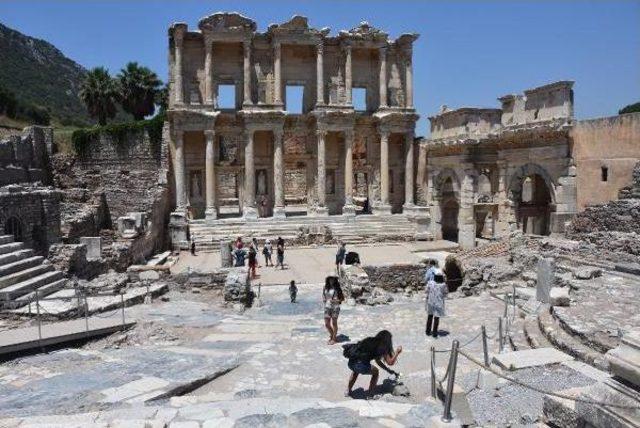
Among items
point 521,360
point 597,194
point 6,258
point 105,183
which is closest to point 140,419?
point 521,360

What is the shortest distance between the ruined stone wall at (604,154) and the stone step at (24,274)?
18.6 meters

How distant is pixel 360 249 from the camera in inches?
1112

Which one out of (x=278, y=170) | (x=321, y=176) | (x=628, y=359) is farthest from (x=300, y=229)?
(x=628, y=359)

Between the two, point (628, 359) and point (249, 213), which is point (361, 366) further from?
point (249, 213)

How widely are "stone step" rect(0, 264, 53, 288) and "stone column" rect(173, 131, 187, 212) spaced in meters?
15.9

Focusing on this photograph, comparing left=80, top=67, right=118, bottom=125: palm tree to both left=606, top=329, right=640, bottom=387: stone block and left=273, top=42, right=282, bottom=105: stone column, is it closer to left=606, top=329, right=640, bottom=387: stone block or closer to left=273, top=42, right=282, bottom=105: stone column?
left=273, top=42, right=282, bottom=105: stone column

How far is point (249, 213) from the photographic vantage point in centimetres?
3138

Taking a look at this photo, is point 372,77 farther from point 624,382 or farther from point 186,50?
point 624,382

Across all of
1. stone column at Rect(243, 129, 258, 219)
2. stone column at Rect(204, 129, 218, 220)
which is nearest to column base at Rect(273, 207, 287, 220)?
stone column at Rect(243, 129, 258, 219)

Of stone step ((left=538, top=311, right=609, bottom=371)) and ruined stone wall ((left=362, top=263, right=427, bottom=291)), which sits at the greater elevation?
stone step ((left=538, top=311, right=609, bottom=371))

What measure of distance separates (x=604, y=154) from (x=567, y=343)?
1239 cm

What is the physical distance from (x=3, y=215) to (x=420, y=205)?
2527cm

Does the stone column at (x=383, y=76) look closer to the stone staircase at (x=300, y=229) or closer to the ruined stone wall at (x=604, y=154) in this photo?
the stone staircase at (x=300, y=229)

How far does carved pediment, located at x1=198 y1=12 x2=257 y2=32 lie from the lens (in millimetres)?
31344
